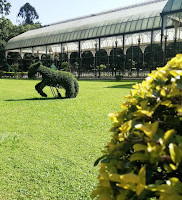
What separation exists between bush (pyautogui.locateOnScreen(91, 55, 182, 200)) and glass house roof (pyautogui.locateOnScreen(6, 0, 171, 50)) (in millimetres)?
19046

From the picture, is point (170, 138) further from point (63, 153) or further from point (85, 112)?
point (85, 112)

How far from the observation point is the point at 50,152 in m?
4.07

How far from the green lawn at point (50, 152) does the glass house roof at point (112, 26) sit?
616 inches

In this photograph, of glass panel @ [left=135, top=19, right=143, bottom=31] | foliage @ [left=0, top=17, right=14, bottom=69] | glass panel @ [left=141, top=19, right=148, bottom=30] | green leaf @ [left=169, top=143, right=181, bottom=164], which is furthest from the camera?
foliage @ [left=0, top=17, right=14, bottom=69]

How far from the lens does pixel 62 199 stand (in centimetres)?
271

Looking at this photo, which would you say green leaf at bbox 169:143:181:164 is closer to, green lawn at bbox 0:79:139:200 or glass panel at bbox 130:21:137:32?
green lawn at bbox 0:79:139:200

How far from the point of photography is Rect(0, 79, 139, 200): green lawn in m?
2.91

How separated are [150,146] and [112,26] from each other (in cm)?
2938

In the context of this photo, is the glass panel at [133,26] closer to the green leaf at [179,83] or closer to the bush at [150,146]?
the bush at [150,146]

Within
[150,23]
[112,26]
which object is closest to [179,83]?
[150,23]

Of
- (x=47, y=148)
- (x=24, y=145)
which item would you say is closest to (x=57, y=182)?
(x=47, y=148)

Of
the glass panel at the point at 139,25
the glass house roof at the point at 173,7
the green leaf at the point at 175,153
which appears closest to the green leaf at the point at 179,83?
the green leaf at the point at 175,153

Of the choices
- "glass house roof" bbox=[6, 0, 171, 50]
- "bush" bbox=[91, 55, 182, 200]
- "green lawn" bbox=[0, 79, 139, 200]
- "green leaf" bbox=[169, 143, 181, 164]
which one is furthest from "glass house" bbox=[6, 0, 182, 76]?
"green leaf" bbox=[169, 143, 181, 164]

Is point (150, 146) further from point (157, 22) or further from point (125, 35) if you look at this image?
point (125, 35)
